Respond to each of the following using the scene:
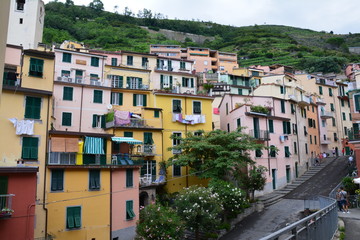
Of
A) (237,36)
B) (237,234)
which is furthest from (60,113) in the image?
(237,36)

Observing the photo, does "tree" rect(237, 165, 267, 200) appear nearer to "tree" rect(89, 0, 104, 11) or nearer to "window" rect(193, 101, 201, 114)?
"window" rect(193, 101, 201, 114)

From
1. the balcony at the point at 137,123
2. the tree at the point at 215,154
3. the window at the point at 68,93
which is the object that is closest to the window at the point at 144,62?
the balcony at the point at 137,123

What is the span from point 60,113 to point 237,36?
445 feet

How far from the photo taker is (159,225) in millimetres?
22781

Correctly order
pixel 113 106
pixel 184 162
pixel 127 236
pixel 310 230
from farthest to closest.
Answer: pixel 113 106
pixel 184 162
pixel 127 236
pixel 310 230

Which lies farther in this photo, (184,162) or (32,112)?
(184,162)

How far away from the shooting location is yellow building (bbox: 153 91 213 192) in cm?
3600

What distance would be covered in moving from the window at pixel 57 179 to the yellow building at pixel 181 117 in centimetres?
1357

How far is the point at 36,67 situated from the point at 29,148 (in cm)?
675

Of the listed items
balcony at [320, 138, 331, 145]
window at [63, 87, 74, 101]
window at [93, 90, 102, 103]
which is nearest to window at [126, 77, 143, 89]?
window at [93, 90, 102, 103]

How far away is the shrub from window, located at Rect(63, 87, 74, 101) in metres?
17.1

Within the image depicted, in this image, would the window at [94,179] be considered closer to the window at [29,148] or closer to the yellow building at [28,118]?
the yellow building at [28,118]

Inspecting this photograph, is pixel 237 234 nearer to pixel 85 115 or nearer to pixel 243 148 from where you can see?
pixel 243 148

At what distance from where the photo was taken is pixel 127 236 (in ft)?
87.6
